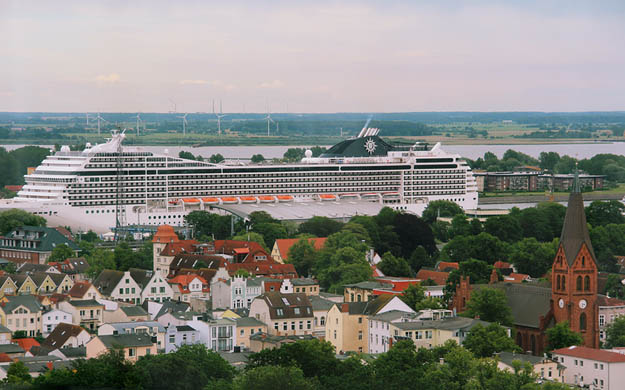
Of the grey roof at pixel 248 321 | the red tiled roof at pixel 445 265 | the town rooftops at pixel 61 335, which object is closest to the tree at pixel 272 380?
the town rooftops at pixel 61 335

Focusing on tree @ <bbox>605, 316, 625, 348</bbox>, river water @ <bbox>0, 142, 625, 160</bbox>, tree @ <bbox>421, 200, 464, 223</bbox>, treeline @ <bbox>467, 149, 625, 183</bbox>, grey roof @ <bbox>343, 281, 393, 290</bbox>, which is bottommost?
river water @ <bbox>0, 142, 625, 160</bbox>

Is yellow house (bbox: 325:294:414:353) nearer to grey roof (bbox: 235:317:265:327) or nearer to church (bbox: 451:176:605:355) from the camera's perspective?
grey roof (bbox: 235:317:265:327)

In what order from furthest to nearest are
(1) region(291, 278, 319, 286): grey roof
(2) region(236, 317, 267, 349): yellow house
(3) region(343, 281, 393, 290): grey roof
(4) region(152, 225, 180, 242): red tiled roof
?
(4) region(152, 225, 180, 242): red tiled roof < (1) region(291, 278, 319, 286): grey roof < (3) region(343, 281, 393, 290): grey roof < (2) region(236, 317, 267, 349): yellow house

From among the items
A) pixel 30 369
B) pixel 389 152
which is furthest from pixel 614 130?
pixel 30 369

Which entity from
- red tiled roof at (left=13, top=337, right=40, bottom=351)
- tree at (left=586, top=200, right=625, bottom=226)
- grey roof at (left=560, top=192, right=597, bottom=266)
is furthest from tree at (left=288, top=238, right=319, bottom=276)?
tree at (left=586, top=200, right=625, bottom=226)

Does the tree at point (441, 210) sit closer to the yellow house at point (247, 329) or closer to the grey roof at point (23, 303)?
the grey roof at point (23, 303)

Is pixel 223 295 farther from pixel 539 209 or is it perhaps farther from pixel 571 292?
pixel 539 209
